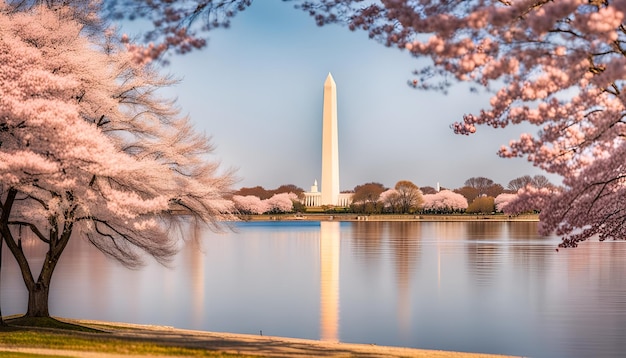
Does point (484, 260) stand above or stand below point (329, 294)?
above

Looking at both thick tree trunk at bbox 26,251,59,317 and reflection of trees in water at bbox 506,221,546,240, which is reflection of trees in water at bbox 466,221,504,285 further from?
thick tree trunk at bbox 26,251,59,317

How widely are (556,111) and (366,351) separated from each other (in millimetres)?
6651

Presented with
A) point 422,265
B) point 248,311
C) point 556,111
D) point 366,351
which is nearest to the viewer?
point 556,111

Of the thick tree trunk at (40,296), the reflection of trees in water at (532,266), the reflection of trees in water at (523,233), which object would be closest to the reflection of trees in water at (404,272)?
the reflection of trees in water at (532,266)

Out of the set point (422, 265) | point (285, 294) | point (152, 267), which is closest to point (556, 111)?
point (285, 294)

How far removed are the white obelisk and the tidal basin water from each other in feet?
175

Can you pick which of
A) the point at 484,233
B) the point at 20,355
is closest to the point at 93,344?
the point at 20,355

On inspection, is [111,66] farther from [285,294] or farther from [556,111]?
[285,294]

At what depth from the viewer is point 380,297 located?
37906 mm

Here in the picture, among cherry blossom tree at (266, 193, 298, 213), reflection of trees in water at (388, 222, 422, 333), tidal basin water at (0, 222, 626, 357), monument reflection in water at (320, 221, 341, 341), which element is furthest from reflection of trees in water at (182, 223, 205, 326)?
cherry blossom tree at (266, 193, 298, 213)

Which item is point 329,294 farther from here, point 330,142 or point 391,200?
point 391,200

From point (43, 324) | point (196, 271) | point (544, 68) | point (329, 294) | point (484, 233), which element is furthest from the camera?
point (484, 233)

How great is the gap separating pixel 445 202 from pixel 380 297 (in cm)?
15747

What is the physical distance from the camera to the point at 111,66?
2089 cm
